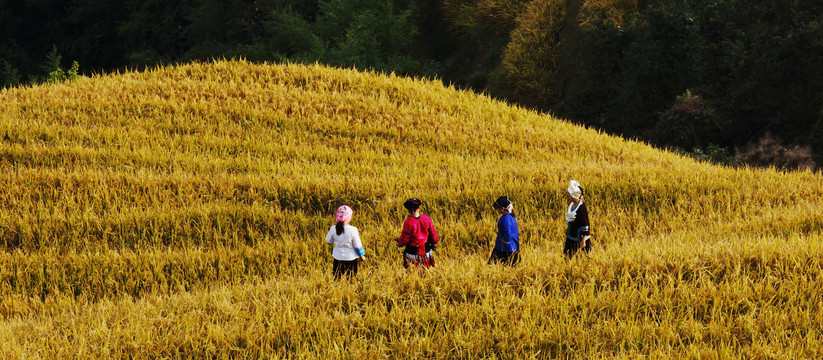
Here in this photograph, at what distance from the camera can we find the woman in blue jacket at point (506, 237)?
864 cm

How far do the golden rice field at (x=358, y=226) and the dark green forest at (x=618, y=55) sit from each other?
381cm

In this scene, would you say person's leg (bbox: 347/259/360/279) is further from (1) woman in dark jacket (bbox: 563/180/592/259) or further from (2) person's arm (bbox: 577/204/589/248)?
(2) person's arm (bbox: 577/204/589/248)

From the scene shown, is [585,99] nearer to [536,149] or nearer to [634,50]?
[634,50]

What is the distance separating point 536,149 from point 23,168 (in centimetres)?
1167

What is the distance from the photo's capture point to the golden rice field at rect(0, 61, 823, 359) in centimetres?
660

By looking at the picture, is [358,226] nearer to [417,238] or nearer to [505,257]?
[417,238]

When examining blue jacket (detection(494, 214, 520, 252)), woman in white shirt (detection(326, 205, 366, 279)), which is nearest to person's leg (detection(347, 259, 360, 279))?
woman in white shirt (detection(326, 205, 366, 279))

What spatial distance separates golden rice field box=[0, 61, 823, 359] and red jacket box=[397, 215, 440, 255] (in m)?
0.39

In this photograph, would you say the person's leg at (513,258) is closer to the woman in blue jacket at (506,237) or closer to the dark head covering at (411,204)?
the woman in blue jacket at (506,237)

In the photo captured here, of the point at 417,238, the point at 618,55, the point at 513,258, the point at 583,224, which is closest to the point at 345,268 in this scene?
the point at 417,238

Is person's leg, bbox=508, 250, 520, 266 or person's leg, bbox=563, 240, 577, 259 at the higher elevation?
person's leg, bbox=563, 240, 577, 259

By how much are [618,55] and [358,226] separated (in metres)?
20.7

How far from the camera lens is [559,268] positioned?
315 inches

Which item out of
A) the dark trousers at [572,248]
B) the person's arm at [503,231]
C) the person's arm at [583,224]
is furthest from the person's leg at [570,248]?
the person's arm at [503,231]
